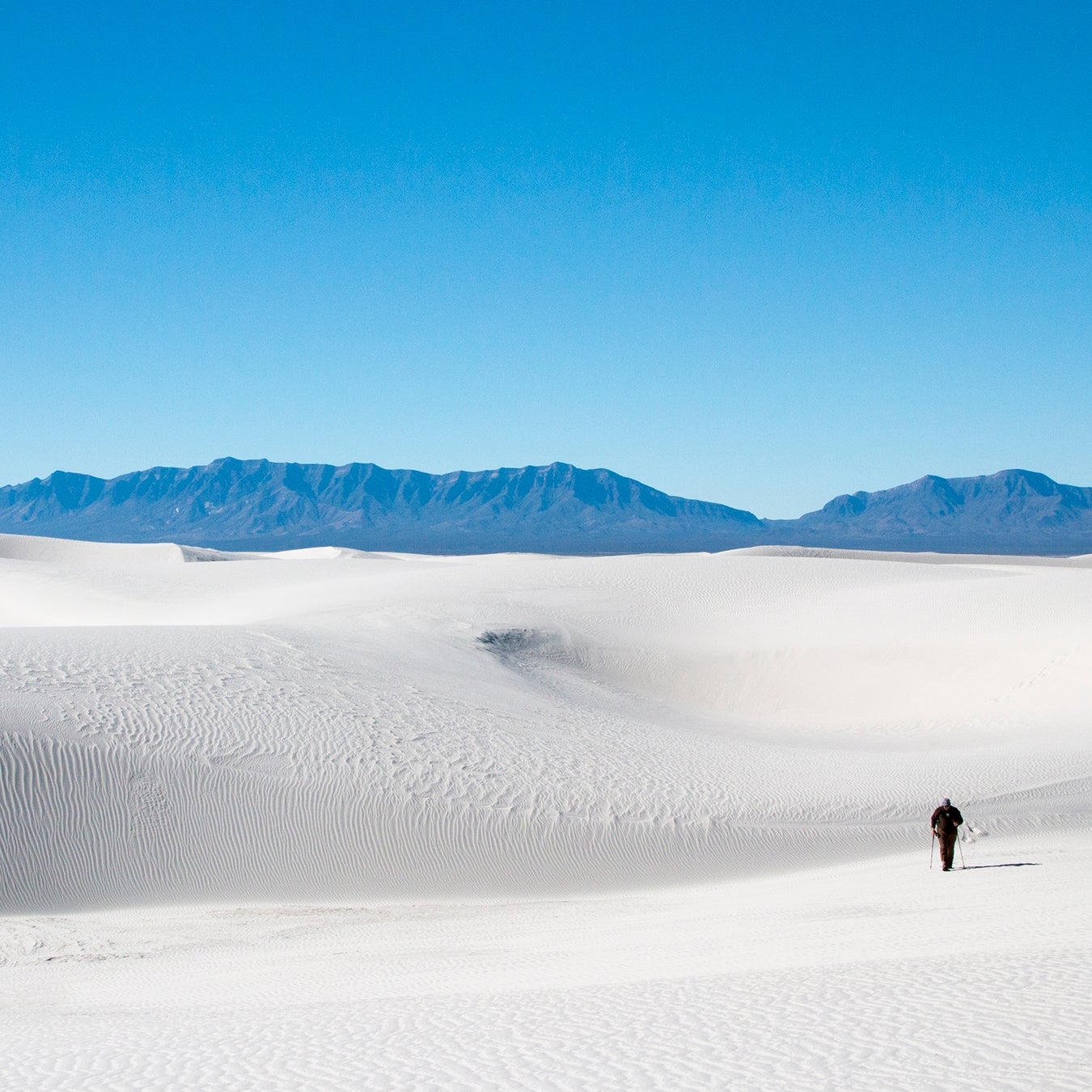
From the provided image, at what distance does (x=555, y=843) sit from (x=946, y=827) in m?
4.66

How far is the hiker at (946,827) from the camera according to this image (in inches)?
453

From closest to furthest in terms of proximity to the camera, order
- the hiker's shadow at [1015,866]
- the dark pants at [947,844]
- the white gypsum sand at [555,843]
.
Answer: the white gypsum sand at [555,843], the hiker's shadow at [1015,866], the dark pants at [947,844]

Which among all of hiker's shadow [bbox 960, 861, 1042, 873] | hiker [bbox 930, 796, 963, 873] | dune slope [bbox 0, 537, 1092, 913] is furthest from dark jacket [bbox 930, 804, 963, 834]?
dune slope [bbox 0, 537, 1092, 913]

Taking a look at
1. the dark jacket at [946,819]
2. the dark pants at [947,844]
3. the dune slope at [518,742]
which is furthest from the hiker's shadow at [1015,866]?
the dune slope at [518,742]

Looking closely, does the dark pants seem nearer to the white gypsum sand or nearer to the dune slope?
the white gypsum sand

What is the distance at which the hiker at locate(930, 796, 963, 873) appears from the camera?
11.5 meters

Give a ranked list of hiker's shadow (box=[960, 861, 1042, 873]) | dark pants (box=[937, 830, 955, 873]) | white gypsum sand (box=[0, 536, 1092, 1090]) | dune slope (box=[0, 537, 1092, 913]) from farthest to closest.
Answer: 1. dune slope (box=[0, 537, 1092, 913])
2. dark pants (box=[937, 830, 955, 873])
3. hiker's shadow (box=[960, 861, 1042, 873])
4. white gypsum sand (box=[0, 536, 1092, 1090])

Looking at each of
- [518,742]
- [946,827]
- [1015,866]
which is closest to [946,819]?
[946,827]

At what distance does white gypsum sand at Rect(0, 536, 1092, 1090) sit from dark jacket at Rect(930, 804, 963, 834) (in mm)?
488

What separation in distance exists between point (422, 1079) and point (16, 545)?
64.0 meters

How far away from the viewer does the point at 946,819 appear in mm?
11523

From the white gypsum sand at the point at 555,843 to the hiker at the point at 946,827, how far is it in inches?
14.3

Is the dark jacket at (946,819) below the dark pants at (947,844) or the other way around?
the other way around

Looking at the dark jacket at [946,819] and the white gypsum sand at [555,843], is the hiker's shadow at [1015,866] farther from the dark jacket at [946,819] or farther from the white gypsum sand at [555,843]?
the dark jacket at [946,819]
